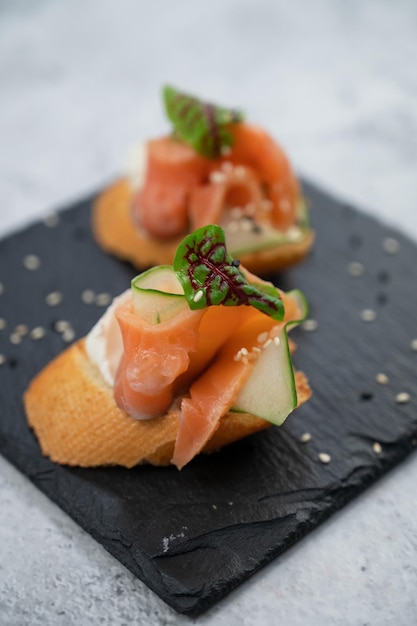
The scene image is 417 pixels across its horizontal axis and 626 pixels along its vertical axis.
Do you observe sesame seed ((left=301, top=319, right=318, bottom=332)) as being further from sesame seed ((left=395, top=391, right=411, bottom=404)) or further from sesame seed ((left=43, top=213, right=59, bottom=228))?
sesame seed ((left=43, top=213, right=59, bottom=228))

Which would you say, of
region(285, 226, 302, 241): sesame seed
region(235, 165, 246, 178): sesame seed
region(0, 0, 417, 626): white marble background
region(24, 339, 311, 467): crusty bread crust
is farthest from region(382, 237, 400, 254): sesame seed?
region(24, 339, 311, 467): crusty bread crust

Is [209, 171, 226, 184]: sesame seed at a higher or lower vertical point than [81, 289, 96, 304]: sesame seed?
higher

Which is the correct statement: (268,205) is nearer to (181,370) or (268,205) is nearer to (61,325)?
(61,325)

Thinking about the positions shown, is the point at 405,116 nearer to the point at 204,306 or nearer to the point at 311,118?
the point at 311,118

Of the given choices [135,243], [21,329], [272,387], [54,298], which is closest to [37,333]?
[21,329]

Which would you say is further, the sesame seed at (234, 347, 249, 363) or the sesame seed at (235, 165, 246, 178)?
the sesame seed at (235, 165, 246, 178)

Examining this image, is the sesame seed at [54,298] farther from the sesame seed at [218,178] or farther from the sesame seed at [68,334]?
the sesame seed at [218,178]

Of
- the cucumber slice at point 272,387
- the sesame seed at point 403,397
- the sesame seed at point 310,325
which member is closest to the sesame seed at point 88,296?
the sesame seed at point 310,325

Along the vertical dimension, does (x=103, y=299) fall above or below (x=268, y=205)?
below
